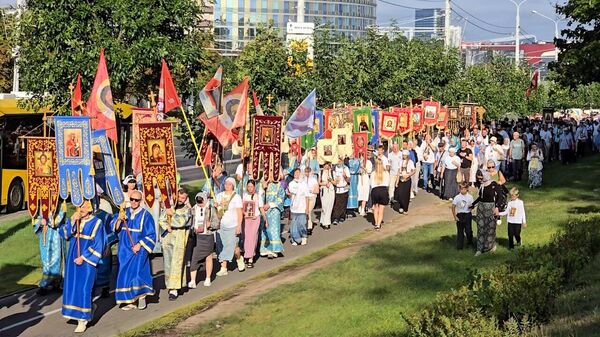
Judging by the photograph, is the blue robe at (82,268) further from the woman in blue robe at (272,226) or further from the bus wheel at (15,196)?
the bus wheel at (15,196)

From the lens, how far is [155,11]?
68.9ft

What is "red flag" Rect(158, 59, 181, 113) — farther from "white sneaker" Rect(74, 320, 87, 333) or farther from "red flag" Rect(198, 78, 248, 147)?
"white sneaker" Rect(74, 320, 87, 333)

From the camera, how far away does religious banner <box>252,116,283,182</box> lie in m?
18.2

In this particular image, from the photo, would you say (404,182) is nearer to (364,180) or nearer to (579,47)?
(364,180)

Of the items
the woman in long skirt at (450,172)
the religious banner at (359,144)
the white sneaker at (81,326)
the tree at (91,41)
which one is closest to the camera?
the white sneaker at (81,326)

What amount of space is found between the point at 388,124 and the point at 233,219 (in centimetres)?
1319

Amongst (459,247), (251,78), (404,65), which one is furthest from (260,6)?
(459,247)

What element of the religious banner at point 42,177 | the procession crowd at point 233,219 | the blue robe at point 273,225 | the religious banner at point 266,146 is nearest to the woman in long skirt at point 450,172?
the procession crowd at point 233,219

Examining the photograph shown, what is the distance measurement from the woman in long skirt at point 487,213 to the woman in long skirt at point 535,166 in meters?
11.1

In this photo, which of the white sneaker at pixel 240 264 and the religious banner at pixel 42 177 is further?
the white sneaker at pixel 240 264

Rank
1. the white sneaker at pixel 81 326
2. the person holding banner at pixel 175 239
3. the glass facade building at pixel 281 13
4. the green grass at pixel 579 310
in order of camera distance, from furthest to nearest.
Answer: the glass facade building at pixel 281 13
the person holding banner at pixel 175 239
the white sneaker at pixel 81 326
the green grass at pixel 579 310

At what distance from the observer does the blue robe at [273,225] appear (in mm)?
17422

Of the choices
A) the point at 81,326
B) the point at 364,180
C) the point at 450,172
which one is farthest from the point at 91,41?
the point at 450,172

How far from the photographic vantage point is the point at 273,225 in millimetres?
17375
